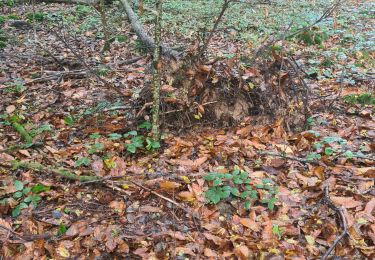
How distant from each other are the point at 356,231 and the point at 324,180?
2.14ft

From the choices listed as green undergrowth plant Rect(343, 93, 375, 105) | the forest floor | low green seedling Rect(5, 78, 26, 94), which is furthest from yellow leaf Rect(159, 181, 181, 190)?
low green seedling Rect(5, 78, 26, 94)

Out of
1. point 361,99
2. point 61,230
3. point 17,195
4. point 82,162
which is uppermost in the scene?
point 361,99

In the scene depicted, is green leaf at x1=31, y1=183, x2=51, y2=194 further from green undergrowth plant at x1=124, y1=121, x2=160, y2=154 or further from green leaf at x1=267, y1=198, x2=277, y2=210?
green leaf at x1=267, y1=198, x2=277, y2=210

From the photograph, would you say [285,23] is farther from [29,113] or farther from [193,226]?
[193,226]

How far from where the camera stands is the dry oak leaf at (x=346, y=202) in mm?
3324

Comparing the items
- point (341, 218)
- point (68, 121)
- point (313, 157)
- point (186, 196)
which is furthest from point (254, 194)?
point (68, 121)

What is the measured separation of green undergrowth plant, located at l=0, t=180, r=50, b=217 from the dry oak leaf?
254cm

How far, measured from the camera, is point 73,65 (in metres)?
6.53

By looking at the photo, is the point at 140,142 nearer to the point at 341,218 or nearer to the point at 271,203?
the point at 271,203

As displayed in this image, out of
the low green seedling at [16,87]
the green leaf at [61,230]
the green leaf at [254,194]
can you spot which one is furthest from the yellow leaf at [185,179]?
the low green seedling at [16,87]

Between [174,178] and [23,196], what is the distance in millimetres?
1358

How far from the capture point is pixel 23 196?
3461mm

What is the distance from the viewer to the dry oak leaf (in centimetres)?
332

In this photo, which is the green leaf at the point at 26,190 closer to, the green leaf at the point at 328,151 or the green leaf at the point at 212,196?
the green leaf at the point at 212,196
